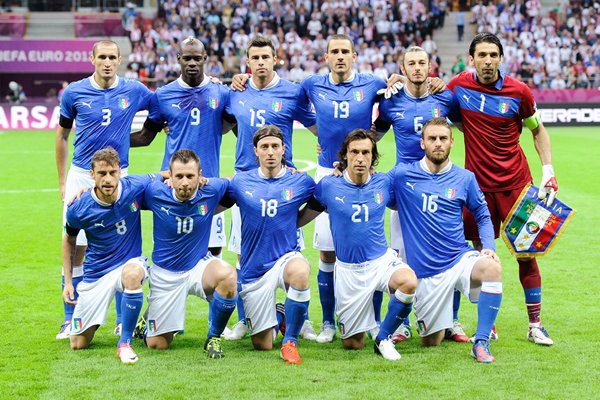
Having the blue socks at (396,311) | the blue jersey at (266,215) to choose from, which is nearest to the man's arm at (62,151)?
the blue jersey at (266,215)

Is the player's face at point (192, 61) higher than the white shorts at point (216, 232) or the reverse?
higher

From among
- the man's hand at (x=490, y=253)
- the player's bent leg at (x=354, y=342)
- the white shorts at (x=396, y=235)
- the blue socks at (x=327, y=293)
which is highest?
the man's hand at (x=490, y=253)

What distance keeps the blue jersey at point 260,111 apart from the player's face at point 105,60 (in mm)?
979

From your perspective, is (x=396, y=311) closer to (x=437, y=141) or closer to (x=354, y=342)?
(x=354, y=342)

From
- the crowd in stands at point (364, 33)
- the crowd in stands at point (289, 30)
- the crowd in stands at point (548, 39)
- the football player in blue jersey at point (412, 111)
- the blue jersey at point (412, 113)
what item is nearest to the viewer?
the football player in blue jersey at point (412, 111)

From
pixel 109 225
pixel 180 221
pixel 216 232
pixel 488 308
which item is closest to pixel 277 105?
pixel 216 232

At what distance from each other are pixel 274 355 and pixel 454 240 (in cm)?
156

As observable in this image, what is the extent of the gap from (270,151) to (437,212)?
131cm

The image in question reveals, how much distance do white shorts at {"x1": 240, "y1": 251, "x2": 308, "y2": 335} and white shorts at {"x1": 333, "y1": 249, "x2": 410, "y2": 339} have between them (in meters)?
0.39

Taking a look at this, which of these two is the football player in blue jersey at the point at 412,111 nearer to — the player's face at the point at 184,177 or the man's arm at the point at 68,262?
the player's face at the point at 184,177

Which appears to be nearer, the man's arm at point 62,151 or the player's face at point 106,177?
the player's face at point 106,177

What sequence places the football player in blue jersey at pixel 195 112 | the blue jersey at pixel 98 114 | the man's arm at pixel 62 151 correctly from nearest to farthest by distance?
the blue jersey at pixel 98 114, the football player in blue jersey at pixel 195 112, the man's arm at pixel 62 151

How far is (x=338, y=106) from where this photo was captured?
722cm

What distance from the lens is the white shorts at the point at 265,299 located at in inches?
264
